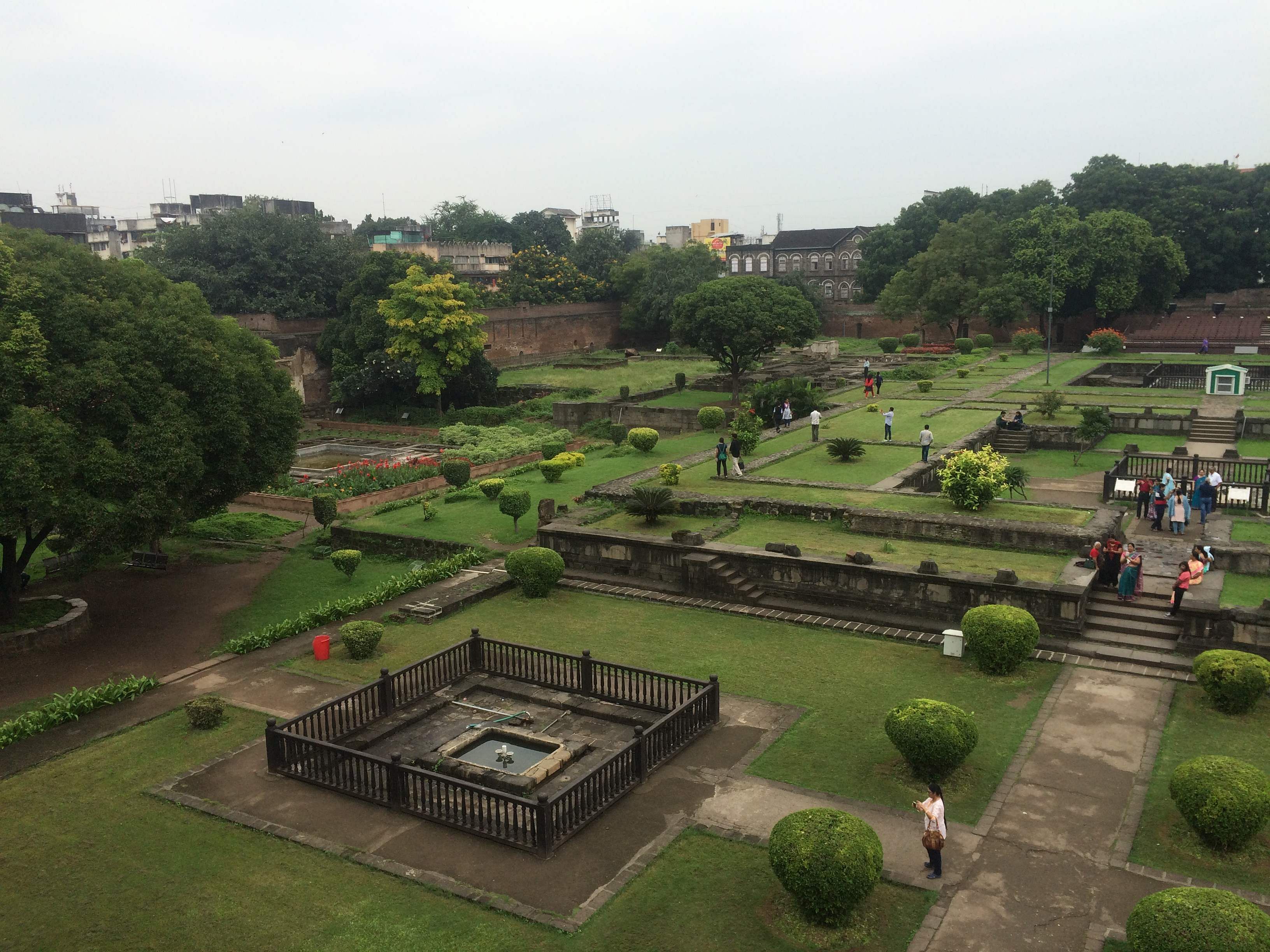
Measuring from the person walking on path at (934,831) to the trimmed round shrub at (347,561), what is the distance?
42.9ft

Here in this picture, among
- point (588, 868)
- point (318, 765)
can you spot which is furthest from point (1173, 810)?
point (318, 765)

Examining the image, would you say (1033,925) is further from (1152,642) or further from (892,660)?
(1152,642)

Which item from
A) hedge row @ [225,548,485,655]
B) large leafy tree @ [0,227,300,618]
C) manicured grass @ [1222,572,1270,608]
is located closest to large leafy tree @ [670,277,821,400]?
hedge row @ [225,548,485,655]

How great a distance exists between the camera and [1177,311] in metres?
53.3

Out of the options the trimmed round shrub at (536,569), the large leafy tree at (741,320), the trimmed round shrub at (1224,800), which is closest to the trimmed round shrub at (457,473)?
the trimmed round shrub at (536,569)

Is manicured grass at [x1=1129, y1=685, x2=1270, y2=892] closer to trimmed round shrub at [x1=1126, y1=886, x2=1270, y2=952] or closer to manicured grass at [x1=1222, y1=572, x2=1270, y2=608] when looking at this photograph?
trimmed round shrub at [x1=1126, y1=886, x2=1270, y2=952]

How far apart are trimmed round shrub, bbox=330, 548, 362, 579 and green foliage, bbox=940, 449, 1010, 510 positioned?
38.0 ft

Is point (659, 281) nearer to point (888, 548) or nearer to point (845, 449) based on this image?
point (845, 449)

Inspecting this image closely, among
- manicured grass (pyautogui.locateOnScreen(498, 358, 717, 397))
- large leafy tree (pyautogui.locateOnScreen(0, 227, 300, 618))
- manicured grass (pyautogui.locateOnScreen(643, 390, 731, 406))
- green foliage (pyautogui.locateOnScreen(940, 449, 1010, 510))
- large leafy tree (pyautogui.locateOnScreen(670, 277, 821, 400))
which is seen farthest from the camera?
manicured grass (pyautogui.locateOnScreen(498, 358, 717, 397))

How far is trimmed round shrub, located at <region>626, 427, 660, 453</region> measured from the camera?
30.4 meters

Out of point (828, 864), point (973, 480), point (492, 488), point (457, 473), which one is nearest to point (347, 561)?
point (492, 488)

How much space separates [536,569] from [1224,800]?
1109 centimetres

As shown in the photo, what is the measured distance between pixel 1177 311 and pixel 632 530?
1791 inches

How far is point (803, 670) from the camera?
556 inches
